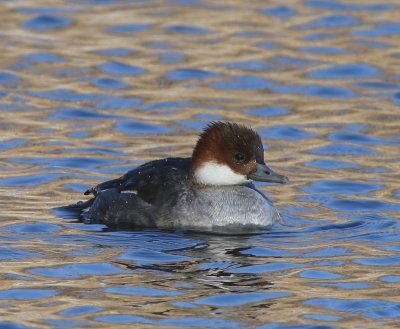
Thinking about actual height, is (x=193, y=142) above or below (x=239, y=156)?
above

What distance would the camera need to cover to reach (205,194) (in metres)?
11.7

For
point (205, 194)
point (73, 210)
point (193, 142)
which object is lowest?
point (73, 210)

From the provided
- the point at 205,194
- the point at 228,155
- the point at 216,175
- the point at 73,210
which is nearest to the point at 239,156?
the point at 228,155

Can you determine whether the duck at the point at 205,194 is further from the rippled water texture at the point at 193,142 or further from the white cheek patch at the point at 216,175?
the rippled water texture at the point at 193,142

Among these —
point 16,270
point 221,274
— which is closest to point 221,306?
point 221,274

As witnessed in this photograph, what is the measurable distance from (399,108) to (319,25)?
142 inches

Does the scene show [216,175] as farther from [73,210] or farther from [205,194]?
[73,210]

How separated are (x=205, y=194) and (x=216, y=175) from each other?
0.21 m

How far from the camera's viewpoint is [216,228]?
38.2 ft

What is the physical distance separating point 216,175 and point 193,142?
3.16m

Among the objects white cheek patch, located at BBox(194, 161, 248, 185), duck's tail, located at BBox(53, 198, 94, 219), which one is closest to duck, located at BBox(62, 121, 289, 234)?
white cheek patch, located at BBox(194, 161, 248, 185)

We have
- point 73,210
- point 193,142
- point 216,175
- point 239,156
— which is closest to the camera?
point 239,156

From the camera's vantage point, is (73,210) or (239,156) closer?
(239,156)

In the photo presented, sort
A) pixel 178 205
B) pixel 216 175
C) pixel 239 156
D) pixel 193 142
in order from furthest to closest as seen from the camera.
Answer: pixel 193 142 → pixel 216 175 → pixel 239 156 → pixel 178 205
